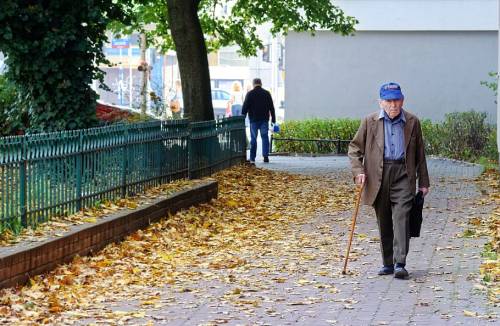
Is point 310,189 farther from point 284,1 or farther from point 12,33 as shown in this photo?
→ point 284,1

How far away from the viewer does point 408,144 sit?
10.3m

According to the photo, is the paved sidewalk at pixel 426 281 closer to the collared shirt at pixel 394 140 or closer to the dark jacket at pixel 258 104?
the collared shirt at pixel 394 140

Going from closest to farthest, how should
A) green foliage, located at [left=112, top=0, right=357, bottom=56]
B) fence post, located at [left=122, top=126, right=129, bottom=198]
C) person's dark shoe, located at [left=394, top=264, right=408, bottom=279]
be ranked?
person's dark shoe, located at [left=394, top=264, right=408, bottom=279]
fence post, located at [left=122, top=126, right=129, bottom=198]
green foliage, located at [left=112, top=0, right=357, bottom=56]

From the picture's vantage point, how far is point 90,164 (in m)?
12.6

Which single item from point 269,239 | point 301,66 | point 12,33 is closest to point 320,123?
point 301,66

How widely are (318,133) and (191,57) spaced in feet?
25.7

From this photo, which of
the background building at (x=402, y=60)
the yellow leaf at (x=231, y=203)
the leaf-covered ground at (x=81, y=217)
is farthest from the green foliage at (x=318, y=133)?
the leaf-covered ground at (x=81, y=217)

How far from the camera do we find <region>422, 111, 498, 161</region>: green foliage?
85.5ft

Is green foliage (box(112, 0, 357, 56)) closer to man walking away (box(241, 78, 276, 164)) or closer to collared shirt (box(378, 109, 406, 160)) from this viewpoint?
man walking away (box(241, 78, 276, 164))

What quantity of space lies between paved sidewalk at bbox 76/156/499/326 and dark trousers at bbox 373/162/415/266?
27cm

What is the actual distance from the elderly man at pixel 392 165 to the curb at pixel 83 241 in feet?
8.85

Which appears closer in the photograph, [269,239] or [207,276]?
[207,276]

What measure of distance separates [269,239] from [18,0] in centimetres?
532

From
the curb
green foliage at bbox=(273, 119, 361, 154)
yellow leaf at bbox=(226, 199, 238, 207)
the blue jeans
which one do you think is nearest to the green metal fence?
the curb
